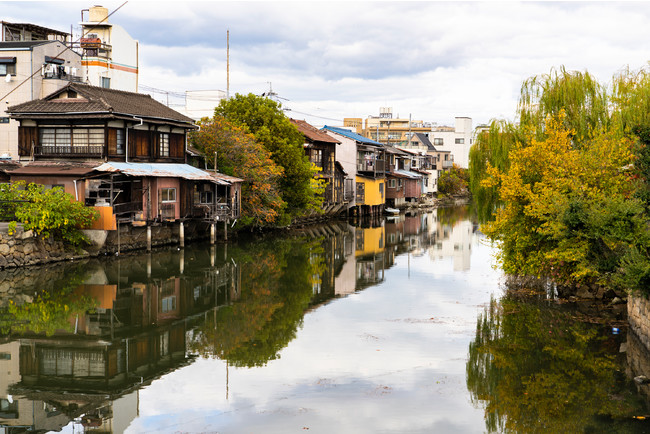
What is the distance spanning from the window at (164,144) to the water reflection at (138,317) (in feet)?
20.0

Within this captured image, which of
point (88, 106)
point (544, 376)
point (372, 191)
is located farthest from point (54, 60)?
point (544, 376)

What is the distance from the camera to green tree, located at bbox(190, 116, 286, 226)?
141 ft

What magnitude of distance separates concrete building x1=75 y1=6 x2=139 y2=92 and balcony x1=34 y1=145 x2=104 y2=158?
19369mm

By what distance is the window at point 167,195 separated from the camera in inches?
1469

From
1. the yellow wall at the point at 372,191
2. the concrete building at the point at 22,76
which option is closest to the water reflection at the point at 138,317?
the concrete building at the point at 22,76

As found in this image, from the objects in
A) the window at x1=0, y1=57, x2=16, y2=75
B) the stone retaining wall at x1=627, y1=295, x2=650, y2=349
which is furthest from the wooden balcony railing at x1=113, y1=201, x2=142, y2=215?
the stone retaining wall at x1=627, y1=295, x2=650, y2=349

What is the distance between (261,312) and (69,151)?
18.4 meters

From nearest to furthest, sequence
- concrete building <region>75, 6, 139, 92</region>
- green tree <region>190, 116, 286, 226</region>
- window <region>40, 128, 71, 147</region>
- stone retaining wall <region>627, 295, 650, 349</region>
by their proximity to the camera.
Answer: stone retaining wall <region>627, 295, 650, 349</region> → window <region>40, 128, 71, 147</region> → green tree <region>190, 116, 286, 226</region> → concrete building <region>75, 6, 139, 92</region>

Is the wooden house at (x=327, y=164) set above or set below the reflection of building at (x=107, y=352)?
above

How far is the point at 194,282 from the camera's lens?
93.8ft

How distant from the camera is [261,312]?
23.4 meters

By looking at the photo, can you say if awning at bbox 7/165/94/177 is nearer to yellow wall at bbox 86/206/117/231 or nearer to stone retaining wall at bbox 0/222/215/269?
yellow wall at bbox 86/206/117/231

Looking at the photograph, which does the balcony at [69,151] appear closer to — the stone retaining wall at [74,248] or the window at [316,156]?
the stone retaining wall at [74,248]

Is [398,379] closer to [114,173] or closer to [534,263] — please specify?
[534,263]
